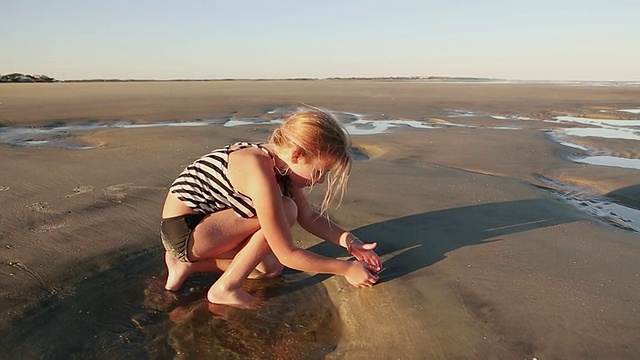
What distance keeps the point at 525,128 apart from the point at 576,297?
6.98 metres

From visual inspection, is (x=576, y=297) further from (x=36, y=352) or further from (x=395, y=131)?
(x=395, y=131)

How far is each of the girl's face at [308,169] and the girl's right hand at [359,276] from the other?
0.45 m

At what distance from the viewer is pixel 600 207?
13.4 feet

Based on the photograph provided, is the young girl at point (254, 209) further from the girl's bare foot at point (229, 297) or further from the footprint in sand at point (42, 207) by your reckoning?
the footprint in sand at point (42, 207)

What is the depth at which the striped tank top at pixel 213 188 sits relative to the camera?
2.47 meters

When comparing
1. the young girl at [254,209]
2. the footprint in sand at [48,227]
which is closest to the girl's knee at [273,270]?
the young girl at [254,209]

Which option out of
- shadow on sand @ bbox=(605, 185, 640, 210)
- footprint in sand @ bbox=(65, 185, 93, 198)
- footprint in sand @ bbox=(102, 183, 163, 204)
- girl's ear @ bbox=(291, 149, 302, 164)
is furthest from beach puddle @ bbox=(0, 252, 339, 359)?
shadow on sand @ bbox=(605, 185, 640, 210)

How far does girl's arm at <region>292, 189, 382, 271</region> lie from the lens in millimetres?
2688

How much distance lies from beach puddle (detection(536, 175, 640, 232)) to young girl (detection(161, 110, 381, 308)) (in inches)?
81.1

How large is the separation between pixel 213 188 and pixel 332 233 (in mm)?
718

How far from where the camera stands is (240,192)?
8.00 ft

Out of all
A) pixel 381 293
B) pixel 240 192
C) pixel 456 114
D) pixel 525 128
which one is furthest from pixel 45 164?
pixel 456 114

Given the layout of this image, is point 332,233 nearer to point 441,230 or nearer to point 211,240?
point 211,240

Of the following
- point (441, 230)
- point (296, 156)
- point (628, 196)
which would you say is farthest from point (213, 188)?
point (628, 196)
